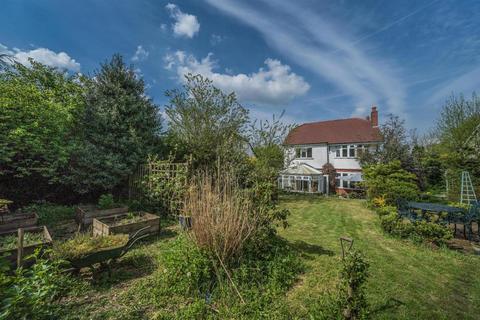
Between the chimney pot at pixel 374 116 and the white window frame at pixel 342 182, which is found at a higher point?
the chimney pot at pixel 374 116

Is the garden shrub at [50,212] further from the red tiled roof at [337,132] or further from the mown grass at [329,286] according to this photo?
the red tiled roof at [337,132]

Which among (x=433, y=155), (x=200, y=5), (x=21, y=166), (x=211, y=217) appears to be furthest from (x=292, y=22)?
(x=433, y=155)

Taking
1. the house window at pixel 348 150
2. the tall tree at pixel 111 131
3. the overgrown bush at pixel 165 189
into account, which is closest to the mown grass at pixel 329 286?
the overgrown bush at pixel 165 189

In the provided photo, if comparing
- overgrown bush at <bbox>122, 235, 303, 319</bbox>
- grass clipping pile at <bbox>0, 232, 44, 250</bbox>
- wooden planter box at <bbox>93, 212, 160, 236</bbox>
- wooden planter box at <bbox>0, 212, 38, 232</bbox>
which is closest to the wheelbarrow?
overgrown bush at <bbox>122, 235, 303, 319</bbox>

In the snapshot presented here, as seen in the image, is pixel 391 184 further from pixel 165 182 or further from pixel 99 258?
pixel 99 258

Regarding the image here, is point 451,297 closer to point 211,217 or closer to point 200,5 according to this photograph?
point 211,217

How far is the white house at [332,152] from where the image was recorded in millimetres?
20609

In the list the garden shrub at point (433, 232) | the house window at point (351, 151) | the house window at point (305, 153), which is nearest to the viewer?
the garden shrub at point (433, 232)

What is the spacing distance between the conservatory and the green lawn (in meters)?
15.2

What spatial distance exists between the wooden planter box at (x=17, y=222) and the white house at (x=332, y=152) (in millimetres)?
16920

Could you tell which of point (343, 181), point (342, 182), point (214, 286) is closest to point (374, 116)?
point (343, 181)

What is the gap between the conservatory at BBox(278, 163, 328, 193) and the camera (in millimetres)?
22344

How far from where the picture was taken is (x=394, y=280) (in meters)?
4.13

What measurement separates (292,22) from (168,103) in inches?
342
